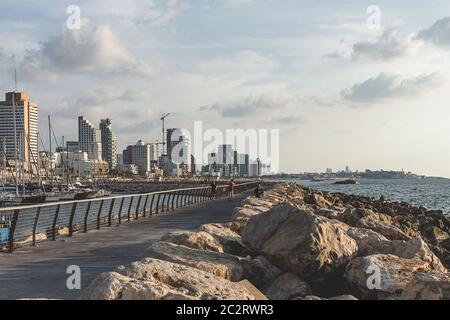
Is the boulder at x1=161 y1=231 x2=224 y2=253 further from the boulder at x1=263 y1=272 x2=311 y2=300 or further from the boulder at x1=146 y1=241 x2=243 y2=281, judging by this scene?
the boulder at x1=263 y1=272 x2=311 y2=300

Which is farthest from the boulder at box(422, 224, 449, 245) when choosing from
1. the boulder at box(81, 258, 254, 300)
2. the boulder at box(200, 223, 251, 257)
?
the boulder at box(81, 258, 254, 300)

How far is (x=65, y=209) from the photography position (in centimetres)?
2127

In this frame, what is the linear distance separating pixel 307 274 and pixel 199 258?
74.9 inches

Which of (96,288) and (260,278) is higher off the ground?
(96,288)

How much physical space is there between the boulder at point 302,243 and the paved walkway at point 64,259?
111 inches

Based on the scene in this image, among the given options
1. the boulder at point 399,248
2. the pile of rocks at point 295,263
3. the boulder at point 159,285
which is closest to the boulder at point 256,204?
the boulder at point 399,248

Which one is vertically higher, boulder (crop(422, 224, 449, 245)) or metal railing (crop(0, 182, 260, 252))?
metal railing (crop(0, 182, 260, 252))

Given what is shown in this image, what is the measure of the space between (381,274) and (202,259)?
2852 mm

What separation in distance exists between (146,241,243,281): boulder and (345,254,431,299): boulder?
190cm

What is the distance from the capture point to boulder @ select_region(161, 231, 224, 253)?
10789mm

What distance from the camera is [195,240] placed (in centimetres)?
1092
